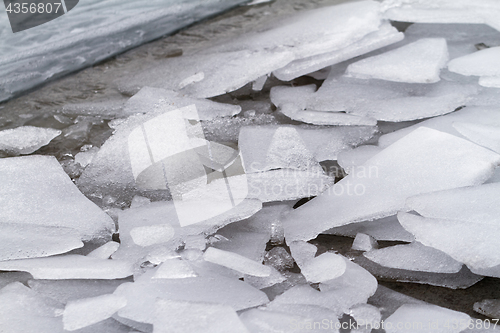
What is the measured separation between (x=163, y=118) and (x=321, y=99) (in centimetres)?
36

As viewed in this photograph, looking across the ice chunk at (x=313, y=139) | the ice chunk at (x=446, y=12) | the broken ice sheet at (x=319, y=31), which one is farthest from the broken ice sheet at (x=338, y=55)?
the ice chunk at (x=313, y=139)

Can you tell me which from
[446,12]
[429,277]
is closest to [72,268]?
[429,277]

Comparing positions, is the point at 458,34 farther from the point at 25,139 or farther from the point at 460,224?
the point at 25,139

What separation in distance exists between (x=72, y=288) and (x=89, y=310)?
0.07m

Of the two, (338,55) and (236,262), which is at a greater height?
(338,55)

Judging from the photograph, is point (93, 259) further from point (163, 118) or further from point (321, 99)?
point (321, 99)

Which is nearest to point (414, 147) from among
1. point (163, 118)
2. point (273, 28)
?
point (163, 118)

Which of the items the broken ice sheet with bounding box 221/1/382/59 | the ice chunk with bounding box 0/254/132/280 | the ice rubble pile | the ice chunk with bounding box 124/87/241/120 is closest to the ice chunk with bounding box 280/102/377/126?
the ice rubble pile

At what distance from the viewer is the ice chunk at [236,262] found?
610mm

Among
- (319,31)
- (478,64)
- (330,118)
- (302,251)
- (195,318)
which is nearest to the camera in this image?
(195,318)

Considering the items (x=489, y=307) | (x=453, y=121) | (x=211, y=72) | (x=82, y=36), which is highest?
(x=82, y=36)

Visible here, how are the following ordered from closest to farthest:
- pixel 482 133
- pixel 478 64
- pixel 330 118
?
1. pixel 482 133
2. pixel 330 118
3. pixel 478 64

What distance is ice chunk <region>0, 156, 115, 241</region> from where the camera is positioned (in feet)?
2.34

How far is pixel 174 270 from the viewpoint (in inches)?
23.8
